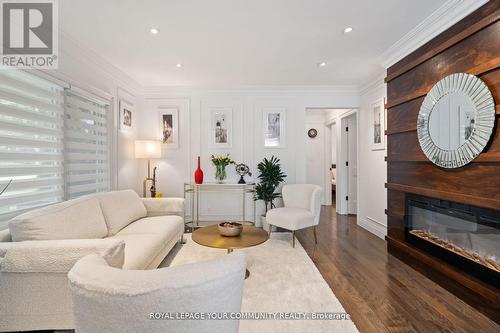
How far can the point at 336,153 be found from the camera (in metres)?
5.46

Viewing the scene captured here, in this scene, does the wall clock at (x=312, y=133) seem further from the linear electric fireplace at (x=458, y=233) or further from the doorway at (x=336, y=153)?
the linear electric fireplace at (x=458, y=233)

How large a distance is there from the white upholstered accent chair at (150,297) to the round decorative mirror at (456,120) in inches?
90.2

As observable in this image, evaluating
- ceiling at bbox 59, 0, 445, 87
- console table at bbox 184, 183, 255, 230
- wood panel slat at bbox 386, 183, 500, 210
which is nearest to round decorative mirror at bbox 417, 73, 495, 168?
wood panel slat at bbox 386, 183, 500, 210

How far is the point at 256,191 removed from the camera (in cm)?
400

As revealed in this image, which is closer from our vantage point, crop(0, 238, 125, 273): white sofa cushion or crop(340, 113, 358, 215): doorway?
crop(0, 238, 125, 273): white sofa cushion

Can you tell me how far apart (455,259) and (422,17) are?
232 centimetres

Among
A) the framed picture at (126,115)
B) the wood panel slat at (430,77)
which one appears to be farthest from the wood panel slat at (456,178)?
the framed picture at (126,115)

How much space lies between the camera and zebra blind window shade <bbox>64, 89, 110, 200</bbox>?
2.58 m

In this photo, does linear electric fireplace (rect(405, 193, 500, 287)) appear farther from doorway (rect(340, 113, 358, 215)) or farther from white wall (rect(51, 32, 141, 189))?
white wall (rect(51, 32, 141, 189))

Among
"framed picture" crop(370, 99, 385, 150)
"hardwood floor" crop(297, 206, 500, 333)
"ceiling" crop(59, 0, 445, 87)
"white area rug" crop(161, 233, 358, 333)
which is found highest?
"ceiling" crop(59, 0, 445, 87)

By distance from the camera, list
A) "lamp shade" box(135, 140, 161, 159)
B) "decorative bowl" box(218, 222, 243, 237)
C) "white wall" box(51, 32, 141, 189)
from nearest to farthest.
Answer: "decorative bowl" box(218, 222, 243, 237)
"white wall" box(51, 32, 141, 189)
"lamp shade" box(135, 140, 161, 159)

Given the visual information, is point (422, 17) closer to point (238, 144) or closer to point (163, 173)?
point (238, 144)

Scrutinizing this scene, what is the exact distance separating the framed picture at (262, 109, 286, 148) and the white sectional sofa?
9.17ft

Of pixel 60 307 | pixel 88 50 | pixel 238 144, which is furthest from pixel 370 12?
pixel 60 307
